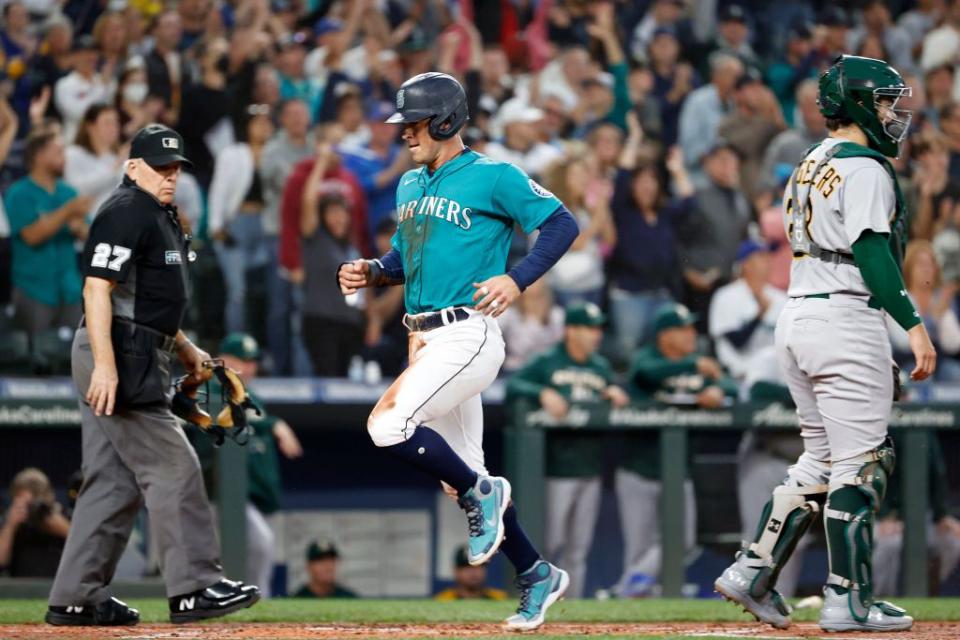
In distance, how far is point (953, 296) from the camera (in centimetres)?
1020

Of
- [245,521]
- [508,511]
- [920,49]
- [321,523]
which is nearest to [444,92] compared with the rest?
[508,511]

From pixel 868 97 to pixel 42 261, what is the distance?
226 inches

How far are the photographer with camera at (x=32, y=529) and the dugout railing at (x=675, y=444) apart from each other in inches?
97.5

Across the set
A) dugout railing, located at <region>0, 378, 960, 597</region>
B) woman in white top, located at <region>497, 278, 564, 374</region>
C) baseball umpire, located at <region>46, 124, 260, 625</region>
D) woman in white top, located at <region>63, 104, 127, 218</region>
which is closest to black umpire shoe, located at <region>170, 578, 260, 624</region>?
baseball umpire, located at <region>46, 124, 260, 625</region>

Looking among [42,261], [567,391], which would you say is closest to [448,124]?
[567,391]

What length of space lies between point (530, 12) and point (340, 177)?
287 cm

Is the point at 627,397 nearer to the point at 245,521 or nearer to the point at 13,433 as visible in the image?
the point at 245,521

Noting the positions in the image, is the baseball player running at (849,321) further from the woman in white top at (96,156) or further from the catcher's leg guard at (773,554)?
the woman in white top at (96,156)

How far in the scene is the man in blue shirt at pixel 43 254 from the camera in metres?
8.88

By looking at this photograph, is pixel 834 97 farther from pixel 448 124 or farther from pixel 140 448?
pixel 140 448

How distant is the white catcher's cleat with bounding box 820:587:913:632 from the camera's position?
469cm

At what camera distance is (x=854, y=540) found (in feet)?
15.5

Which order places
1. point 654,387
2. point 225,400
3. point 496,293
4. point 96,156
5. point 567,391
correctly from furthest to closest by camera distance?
point 96,156, point 654,387, point 567,391, point 225,400, point 496,293

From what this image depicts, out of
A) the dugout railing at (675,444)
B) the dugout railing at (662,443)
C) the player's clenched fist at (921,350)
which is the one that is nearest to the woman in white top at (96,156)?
the dugout railing at (662,443)
